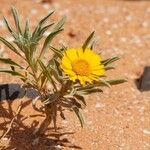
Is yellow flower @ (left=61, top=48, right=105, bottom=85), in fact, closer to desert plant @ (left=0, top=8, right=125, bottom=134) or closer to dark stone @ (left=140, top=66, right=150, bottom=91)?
desert plant @ (left=0, top=8, right=125, bottom=134)

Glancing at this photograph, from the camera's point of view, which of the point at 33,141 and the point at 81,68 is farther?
the point at 33,141

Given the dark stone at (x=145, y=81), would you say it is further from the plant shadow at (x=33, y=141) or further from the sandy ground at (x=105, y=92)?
the plant shadow at (x=33, y=141)

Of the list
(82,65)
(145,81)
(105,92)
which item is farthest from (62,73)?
(145,81)

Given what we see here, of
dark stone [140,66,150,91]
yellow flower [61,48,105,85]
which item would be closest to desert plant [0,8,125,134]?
yellow flower [61,48,105,85]

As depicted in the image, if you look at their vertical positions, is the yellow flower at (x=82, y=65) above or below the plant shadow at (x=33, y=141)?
above

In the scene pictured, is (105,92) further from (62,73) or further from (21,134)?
(62,73)

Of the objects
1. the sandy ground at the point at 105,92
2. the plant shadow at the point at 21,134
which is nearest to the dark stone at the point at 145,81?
the sandy ground at the point at 105,92

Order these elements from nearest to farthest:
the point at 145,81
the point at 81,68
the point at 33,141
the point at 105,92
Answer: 1. the point at 81,68
2. the point at 33,141
3. the point at 105,92
4. the point at 145,81

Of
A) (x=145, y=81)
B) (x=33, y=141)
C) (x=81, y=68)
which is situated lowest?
(x=33, y=141)
